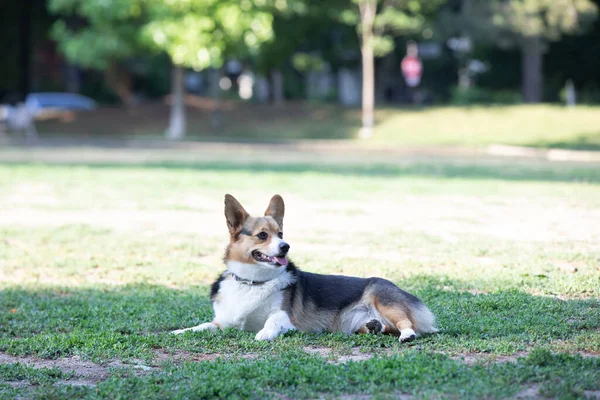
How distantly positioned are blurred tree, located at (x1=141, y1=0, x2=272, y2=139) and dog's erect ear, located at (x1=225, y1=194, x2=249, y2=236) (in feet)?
92.6

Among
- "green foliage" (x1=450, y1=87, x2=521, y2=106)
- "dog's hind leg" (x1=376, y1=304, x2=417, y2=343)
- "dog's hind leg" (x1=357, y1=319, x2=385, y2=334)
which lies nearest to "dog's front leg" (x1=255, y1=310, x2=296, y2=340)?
"dog's hind leg" (x1=357, y1=319, x2=385, y2=334)

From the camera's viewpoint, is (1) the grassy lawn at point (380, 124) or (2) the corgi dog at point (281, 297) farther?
(1) the grassy lawn at point (380, 124)

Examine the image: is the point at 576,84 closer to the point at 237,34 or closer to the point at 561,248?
the point at 237,34

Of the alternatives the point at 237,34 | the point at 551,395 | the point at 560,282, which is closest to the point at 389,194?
the point at 560,282

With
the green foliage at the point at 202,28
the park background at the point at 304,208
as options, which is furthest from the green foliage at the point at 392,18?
the green foliage at the point at 202,28

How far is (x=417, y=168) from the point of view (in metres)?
23.0

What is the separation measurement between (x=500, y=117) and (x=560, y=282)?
99.9 feet

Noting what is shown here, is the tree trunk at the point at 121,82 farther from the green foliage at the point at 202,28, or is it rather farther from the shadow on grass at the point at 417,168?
the shadow on grass at the point at 417,168

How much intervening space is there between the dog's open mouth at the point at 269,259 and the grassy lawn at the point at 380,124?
88.1 ft

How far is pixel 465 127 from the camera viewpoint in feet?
123

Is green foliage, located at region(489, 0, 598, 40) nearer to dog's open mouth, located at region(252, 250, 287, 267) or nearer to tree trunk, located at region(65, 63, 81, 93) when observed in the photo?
tree trunk, located at region(65, 63, 81, 93)

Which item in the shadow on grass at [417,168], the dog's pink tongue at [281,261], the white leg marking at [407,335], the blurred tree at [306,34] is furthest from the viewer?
the blurred tree at [306,34]

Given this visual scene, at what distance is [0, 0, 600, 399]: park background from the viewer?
19.3 feet

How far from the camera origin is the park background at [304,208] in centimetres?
589
